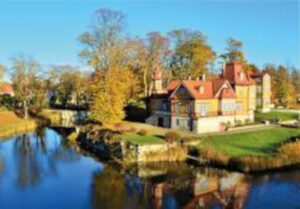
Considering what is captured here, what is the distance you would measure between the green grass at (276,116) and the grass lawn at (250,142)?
9.93 metres

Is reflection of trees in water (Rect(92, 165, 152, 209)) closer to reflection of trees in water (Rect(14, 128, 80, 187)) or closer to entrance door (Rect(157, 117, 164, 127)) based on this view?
reflection of trees in water (Rect(14, 128, 80, 187))

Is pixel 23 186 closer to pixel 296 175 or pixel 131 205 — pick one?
pixel 131 205

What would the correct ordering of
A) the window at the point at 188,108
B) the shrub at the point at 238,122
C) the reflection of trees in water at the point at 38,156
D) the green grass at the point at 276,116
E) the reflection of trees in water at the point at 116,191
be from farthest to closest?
the green grass at the point at 276,116, the shrub at the point at 238,122, the window at the point at 188,108, the reflection of trees in water at the point at 38,156, the reflection of trees in water at the point at 116,191

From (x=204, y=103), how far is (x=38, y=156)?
17.8 metres

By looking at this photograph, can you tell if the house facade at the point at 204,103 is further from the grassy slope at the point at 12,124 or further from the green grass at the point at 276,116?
the grassy slope at the point at 12,124

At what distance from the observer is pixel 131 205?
23.9 metres

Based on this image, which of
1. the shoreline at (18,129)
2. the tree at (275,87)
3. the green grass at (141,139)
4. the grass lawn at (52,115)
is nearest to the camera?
the green grass at (141,139)

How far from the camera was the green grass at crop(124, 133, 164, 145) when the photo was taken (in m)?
35.3

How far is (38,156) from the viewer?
3828 centimetres

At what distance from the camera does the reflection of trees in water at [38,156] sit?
30.8m

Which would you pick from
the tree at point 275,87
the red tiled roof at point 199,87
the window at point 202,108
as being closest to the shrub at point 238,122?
the red tiled roof at point 199,87

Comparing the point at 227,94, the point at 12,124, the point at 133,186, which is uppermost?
the point at 227,94

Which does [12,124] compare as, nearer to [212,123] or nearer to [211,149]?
[212,123]

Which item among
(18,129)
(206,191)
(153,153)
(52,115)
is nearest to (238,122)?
(153,153)
